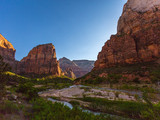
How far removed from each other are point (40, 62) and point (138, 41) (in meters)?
125

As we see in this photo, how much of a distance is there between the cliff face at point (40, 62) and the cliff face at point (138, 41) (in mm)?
78611

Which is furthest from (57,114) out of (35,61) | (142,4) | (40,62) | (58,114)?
(35,61)

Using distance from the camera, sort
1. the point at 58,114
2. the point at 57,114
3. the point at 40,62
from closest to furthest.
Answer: the point at 57,114, the point at 58,114, the point at 40,62

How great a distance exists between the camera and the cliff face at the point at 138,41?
2148 inches

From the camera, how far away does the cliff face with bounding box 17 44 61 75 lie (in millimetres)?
125250

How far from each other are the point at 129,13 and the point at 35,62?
5319 inches

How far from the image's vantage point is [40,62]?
433ft

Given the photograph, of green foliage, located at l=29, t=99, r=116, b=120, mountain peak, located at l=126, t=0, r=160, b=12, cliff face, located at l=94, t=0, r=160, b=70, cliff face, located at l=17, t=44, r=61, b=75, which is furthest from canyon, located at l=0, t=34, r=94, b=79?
green foliage, located at l=29, t=99, r=116, b=120

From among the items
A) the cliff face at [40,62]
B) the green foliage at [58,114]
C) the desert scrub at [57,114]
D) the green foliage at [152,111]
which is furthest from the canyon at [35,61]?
the green foliage at [152,111]

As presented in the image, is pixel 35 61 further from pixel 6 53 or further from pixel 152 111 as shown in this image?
pixel 152 111

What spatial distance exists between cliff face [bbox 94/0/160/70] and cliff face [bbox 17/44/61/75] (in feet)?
258

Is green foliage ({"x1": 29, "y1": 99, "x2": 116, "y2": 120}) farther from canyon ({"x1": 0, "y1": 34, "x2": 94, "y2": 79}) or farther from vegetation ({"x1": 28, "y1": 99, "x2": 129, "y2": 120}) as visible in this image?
canyon ({"x1": 0, "y1": 34, "x2": 94, "y2": 79})

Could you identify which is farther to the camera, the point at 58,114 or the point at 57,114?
the point at 58,114

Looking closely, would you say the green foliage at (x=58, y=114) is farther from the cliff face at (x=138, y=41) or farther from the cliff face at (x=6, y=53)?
the cliff face at (x=6, y=53)
